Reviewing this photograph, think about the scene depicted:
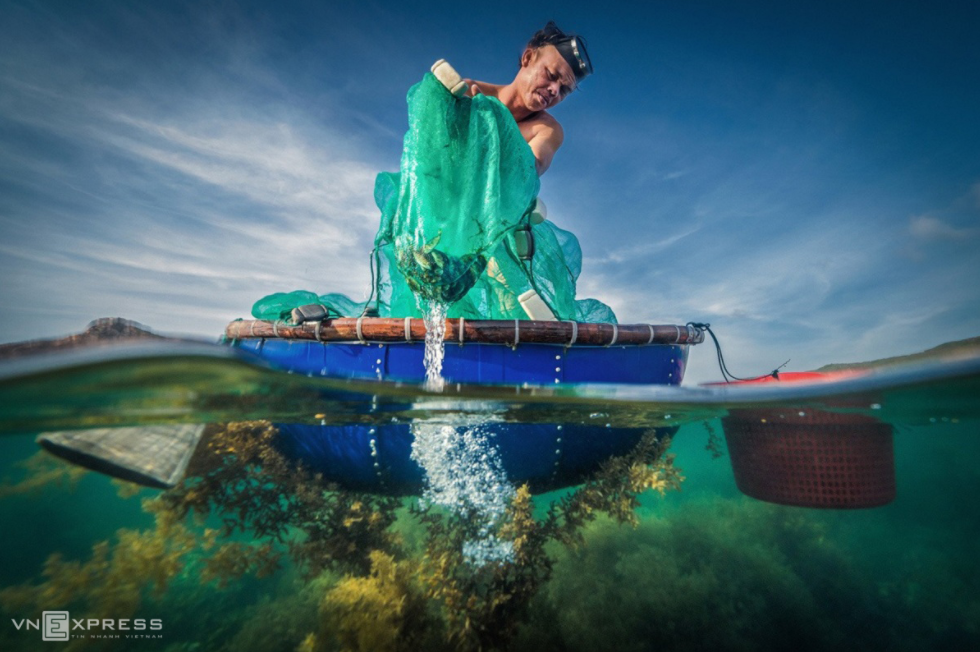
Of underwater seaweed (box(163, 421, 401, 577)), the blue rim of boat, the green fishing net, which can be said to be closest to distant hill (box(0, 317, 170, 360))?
the blue rim of boat

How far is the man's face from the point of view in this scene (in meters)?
3.29

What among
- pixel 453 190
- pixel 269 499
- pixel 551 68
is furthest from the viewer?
pixel 551 68

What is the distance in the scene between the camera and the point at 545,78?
11.0 ft

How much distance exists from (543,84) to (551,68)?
0.46 ft

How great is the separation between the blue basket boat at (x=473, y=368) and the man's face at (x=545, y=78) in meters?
2.35

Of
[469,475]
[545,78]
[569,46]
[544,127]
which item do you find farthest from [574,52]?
[469,475]

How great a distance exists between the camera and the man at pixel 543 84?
10.8ft

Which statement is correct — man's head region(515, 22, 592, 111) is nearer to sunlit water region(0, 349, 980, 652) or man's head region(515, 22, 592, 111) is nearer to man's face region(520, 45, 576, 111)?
man's face region(520, 45, 576, 111)

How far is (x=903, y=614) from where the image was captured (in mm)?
5840

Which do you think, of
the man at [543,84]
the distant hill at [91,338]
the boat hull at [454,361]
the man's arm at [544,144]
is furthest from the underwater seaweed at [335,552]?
the man at [543,84]

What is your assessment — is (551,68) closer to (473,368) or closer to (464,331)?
(464,331)

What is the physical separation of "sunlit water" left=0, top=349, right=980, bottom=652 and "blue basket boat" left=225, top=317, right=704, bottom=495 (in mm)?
173

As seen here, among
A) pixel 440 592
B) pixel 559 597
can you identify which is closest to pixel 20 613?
pixel 440 592

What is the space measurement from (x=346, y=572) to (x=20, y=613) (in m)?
2.41
